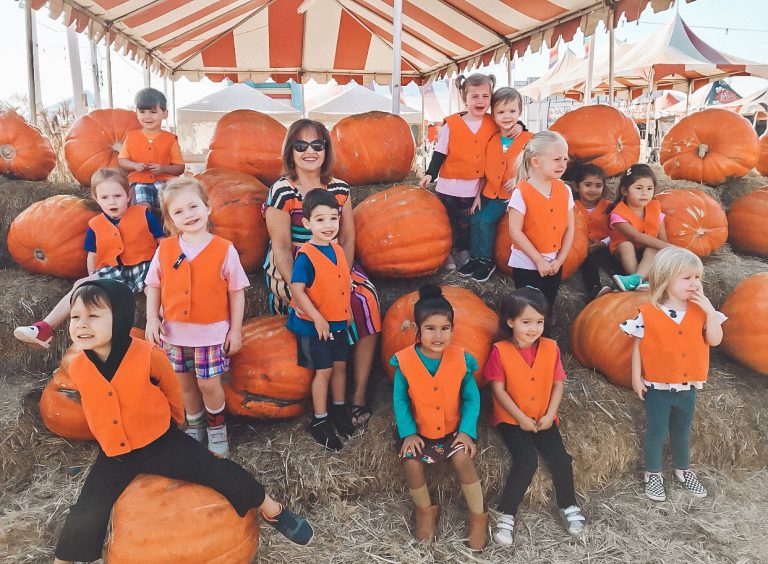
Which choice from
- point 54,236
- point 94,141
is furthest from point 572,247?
point 94,141

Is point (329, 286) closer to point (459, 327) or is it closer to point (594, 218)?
point (459, 327)

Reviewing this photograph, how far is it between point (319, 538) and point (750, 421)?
2418 millimetres

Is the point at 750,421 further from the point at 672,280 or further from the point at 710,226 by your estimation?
the point at 710,226

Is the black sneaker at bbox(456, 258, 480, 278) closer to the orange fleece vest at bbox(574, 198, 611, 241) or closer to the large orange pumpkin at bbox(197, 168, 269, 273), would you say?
the orange fleece vest at bbox(574, 198, 611, 241)

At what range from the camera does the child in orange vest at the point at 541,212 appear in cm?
291

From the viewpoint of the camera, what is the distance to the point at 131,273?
315 cm

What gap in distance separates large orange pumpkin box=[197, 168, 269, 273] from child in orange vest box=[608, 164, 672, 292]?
7.86 ft

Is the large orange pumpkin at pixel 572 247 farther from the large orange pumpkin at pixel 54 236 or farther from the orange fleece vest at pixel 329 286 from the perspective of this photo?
the large orange pumpkin at pixel 54 236

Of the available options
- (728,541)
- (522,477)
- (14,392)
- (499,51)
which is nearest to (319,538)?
(522,477)

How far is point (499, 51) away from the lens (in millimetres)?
6734

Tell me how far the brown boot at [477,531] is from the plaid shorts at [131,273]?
2276 mm

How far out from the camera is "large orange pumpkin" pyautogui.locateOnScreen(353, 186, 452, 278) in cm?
317

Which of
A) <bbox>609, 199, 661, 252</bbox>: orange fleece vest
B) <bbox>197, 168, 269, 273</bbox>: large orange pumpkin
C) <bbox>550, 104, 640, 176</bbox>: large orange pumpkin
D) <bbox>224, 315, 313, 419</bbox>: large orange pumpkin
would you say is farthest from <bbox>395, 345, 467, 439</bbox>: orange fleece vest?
<bbox>550, 104, 640, 176</bbox>: large orange pumpkin

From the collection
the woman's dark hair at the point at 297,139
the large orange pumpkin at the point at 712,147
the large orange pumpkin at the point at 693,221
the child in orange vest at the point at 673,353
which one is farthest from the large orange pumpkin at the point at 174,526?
the large orange pumpkin at the point at 712,147
